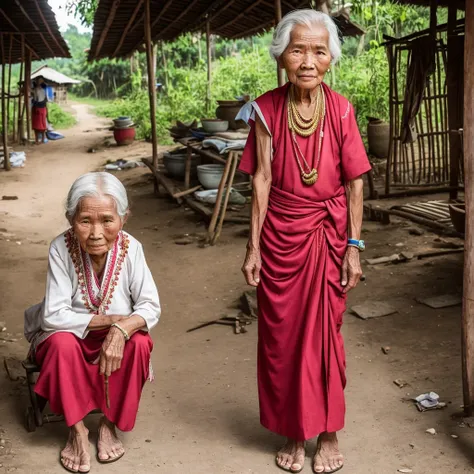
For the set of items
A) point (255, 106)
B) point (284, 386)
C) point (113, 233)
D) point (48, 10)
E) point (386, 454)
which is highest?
point (48, 10)

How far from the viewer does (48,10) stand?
484 inches

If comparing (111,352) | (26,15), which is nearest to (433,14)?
(111,352)

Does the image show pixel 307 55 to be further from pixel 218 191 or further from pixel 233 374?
pixel 218 191

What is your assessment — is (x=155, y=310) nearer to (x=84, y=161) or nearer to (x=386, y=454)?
(x=386, y=454)

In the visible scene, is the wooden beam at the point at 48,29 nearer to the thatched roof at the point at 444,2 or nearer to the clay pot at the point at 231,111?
the clay pot at the point at 231,111

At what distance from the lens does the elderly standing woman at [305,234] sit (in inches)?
118

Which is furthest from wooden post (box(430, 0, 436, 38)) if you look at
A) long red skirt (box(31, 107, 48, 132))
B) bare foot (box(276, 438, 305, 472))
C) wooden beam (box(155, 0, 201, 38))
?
long red skirt (box(31, 107, 48, 132))

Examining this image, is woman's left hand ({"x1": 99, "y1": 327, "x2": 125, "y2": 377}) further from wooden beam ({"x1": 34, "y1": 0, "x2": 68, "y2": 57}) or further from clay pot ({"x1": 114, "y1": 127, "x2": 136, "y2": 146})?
clay pot ({"x1": 114, "y1": 127, "x2": 136, "y2": 146})

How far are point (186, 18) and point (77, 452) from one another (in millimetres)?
11350

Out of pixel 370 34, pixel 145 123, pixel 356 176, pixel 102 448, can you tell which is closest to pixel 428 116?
pixel 356 176

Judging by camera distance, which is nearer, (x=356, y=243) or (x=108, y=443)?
(x=356, y=243)

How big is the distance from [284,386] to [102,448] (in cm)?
88

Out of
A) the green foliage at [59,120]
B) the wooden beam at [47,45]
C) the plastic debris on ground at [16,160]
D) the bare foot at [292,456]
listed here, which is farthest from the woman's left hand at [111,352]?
the green foliage at [59,120]

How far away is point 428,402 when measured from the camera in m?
3.71
